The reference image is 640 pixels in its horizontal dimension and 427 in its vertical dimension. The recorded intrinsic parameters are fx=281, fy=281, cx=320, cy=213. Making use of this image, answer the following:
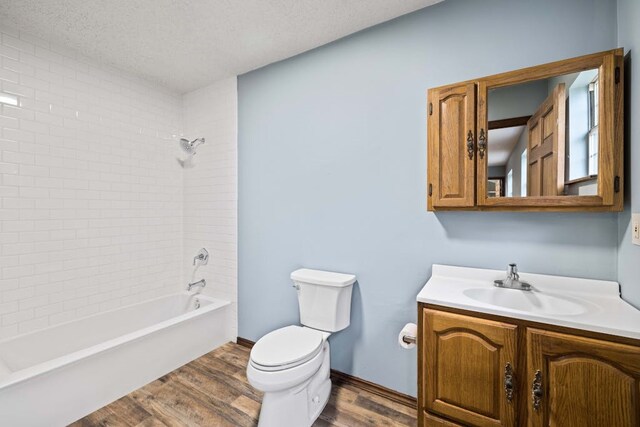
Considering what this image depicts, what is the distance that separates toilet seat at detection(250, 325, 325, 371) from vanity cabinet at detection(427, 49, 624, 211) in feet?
3.43

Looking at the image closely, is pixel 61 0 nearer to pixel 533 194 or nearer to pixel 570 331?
pixel 533 194

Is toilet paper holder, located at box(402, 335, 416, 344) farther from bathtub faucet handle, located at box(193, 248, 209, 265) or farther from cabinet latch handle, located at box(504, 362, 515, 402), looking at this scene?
bathtub faucet handle, located at box(193, 248, 209, 265)

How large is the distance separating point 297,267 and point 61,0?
2238mm

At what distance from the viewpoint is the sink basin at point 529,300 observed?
4.04ft

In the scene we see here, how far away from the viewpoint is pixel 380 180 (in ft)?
6.11

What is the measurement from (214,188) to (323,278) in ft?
5.01

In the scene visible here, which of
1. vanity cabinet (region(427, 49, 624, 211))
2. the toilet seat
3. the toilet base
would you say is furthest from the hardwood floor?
vanity cabinet (region(427, 49, 624, 211))

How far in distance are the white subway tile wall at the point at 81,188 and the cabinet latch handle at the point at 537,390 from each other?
7.61ft

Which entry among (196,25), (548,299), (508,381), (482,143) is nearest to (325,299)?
(508,381)

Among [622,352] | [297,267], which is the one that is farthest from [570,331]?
[297,267]

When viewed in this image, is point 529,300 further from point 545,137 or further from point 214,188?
point 214,188

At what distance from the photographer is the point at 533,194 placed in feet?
4.46

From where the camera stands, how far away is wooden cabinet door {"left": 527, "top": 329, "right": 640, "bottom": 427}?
0.93 metres

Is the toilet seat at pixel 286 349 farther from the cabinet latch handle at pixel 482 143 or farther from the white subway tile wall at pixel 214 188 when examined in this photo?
the cabinet latch handle at pixel 482 143
